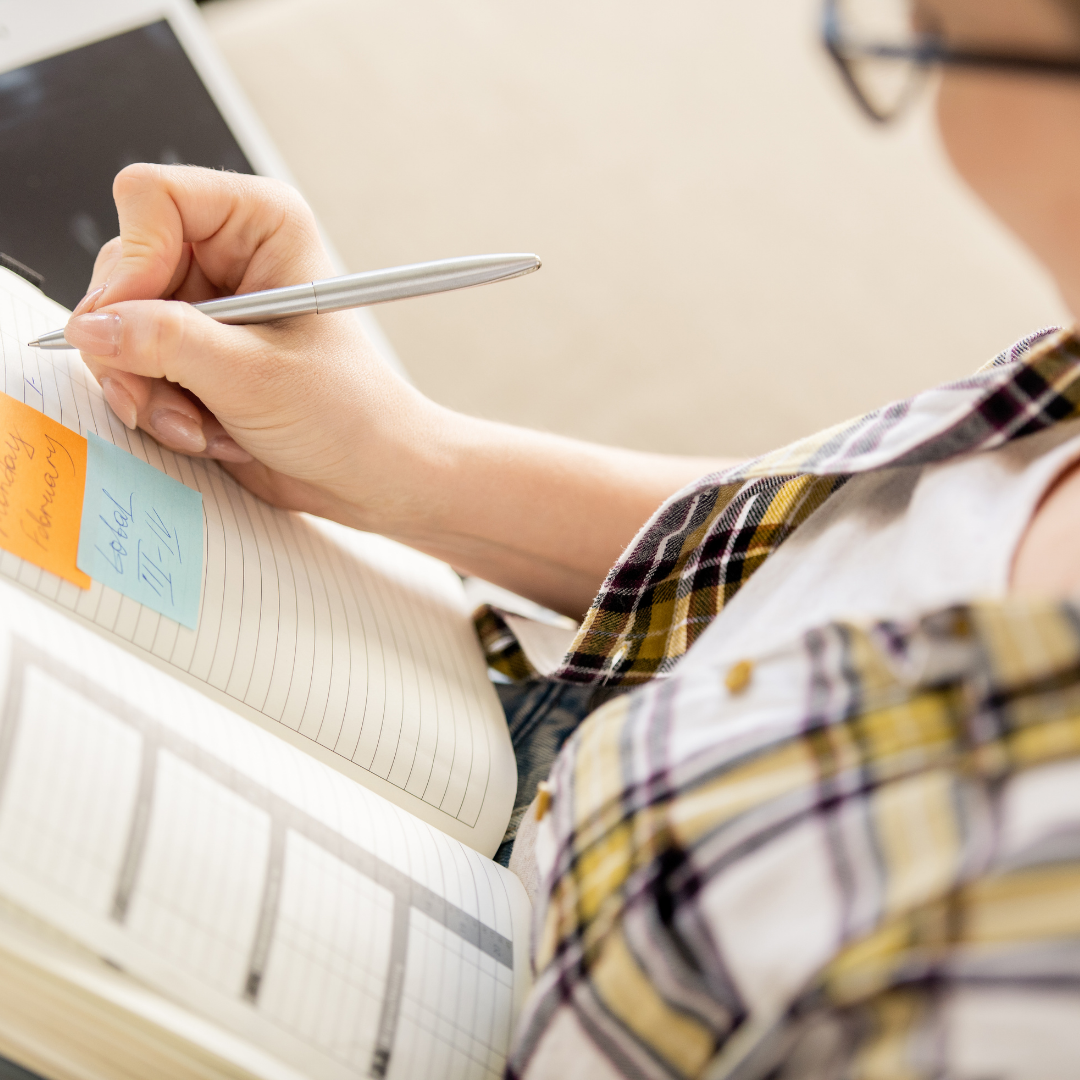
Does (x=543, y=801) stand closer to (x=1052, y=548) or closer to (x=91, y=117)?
(x=1052, y=548)

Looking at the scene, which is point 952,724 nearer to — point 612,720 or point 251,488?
point 612,720

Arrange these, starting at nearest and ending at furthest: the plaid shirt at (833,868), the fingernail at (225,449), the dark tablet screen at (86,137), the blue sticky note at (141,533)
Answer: the plaid shirt at (833,868) → the blue sticky note at (141,533) → the fingernail at (225,449) → the dark tablet screen at (86,137)

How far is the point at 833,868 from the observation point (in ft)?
A: 1.06

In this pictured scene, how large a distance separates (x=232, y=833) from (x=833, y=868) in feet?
0.74

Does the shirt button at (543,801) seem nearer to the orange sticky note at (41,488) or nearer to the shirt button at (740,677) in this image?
the shirt button at (740,677)

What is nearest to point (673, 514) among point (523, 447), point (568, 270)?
point (523, 447)

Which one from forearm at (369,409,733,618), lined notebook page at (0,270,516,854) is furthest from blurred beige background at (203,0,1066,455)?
lined notebook page at (0,270,516,854)

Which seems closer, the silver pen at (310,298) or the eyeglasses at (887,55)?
the eyeglasses at (887,55)

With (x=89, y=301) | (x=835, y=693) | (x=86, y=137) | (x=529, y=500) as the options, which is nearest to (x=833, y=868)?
(x=835, y=693)

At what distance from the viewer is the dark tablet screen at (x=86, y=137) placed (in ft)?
2.21

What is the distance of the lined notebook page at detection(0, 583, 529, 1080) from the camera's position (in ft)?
1.06

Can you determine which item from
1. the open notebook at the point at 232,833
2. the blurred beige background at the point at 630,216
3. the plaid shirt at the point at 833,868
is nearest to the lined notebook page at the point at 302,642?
the open notebook at the point at 232,833

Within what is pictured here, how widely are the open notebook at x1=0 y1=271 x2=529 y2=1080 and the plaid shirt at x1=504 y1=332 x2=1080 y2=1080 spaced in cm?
6

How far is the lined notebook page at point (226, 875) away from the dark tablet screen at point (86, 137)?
42 centimetres
